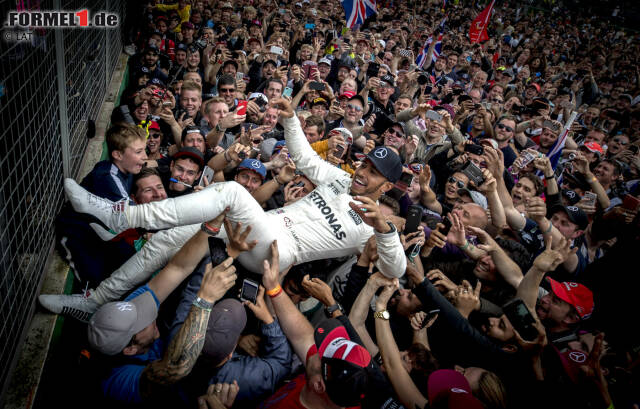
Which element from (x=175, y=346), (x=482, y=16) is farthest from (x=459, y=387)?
(x=482, y=16)

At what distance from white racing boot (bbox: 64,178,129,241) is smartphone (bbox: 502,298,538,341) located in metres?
2.97

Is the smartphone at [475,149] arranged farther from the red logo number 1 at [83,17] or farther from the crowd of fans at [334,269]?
the red logo number 1 at [83,17]

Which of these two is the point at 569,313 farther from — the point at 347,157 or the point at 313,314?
the point at 347,157

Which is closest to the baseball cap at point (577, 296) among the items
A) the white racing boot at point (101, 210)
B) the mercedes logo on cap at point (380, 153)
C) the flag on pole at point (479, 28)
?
the mercedes logo on cap at point (380, 153)

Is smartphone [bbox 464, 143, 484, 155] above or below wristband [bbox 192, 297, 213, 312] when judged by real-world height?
above

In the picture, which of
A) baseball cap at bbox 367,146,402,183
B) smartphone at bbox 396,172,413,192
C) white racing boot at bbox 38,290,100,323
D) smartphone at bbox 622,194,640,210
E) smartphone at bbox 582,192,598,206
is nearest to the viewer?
white racing boot at bbox 38,290,100,323

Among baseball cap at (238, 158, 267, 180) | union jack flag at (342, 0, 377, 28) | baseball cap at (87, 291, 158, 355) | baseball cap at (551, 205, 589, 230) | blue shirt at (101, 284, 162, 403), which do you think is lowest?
blue shirt at (101, 284, 162, 403)

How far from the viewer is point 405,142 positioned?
560 cm

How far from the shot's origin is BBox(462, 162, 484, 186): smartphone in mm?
4609

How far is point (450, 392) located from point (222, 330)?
1.32 meters

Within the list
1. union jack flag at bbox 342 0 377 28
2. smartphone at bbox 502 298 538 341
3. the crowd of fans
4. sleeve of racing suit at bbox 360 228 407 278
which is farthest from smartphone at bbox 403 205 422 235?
union jack flag at bbox 342 0 377 28

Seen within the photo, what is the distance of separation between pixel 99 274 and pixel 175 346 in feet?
4.94

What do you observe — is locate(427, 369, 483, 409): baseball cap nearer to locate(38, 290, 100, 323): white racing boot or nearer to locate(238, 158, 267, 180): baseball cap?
locate(38, 290, 100, 323): white racing boot

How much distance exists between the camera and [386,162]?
3254 mm
